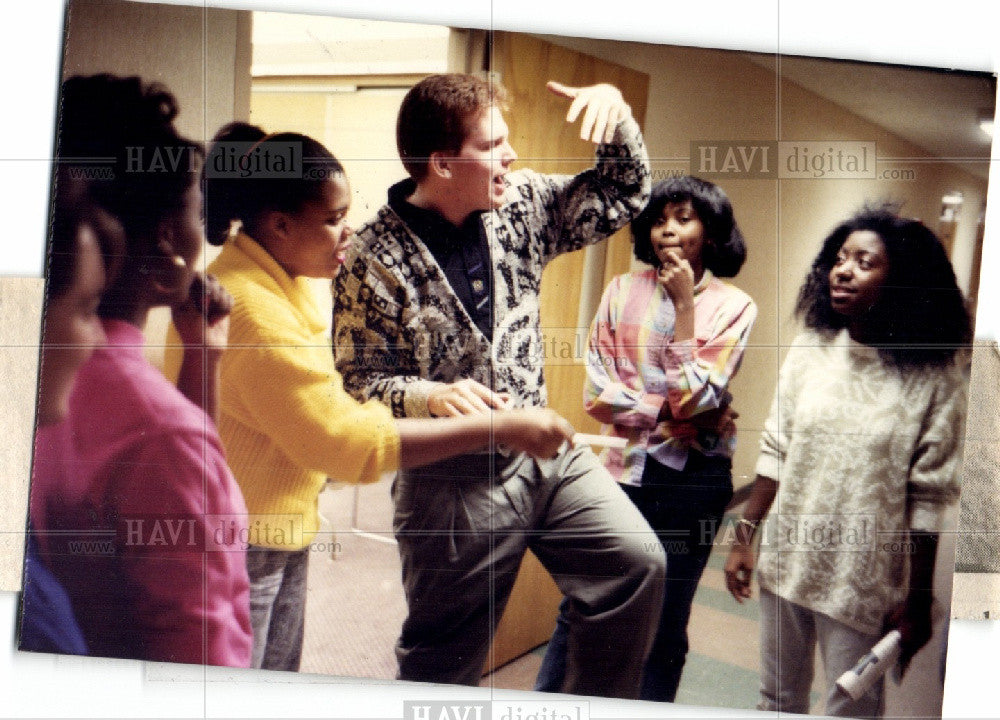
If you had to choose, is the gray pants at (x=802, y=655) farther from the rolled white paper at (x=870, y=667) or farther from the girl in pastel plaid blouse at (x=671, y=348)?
the girl in pastel plaid blouse at (x=671, y=348)

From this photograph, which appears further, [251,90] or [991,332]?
[991,332]

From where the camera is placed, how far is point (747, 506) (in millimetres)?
1602

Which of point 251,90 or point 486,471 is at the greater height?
point 251,90

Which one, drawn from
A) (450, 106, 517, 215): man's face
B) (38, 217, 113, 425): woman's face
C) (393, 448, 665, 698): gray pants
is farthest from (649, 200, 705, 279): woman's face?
(38, 217, 113, 425): woman's face

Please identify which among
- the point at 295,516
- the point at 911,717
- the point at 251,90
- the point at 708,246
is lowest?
the point at 911,717

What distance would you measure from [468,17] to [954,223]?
1120 mm

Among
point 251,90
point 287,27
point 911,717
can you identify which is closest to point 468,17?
point 287,27

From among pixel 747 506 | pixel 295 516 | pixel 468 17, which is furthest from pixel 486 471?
A: pixel 468 17

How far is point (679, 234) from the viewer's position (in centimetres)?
158

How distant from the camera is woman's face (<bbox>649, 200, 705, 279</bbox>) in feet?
5.16

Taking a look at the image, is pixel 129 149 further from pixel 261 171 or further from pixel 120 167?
pixel 261 171

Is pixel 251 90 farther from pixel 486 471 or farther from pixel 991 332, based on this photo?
pixel 991 332

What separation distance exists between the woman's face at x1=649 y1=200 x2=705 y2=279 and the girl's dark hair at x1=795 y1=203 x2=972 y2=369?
24 centimetres

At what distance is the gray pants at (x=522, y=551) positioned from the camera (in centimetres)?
159
